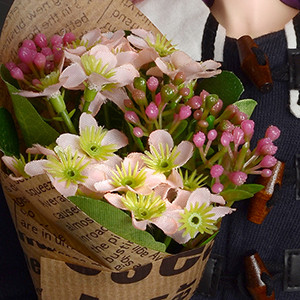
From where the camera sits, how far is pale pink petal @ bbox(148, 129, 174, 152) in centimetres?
60

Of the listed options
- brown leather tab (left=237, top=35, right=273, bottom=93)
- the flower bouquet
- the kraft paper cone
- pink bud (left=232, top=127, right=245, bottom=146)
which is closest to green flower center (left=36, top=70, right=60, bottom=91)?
the flower bouquet

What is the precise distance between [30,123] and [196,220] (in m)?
0.22

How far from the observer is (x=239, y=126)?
2.10ft

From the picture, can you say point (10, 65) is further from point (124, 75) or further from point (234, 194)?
point (234, 194)

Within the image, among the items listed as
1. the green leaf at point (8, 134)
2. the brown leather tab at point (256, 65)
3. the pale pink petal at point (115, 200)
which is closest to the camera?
the pale pink petal at point (115, 200)

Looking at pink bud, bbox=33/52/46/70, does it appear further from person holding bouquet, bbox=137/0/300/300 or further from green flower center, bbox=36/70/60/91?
person holding bouquet, bbox=137/0/300/300

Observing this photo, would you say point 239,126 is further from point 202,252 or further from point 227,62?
point 227,62

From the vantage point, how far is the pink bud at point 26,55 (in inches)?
25.7

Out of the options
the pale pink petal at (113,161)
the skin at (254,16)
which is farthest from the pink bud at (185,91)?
the skin at (254,16)

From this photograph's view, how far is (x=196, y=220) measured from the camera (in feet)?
1.93

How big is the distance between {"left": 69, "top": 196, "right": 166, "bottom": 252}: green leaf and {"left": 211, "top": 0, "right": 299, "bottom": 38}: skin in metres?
0.49

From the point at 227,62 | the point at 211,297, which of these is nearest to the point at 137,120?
the point at 227,62

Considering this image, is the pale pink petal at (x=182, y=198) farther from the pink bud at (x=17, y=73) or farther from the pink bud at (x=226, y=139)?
the pink bud at (x=17, y=73)

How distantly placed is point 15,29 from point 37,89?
0.40 feet
